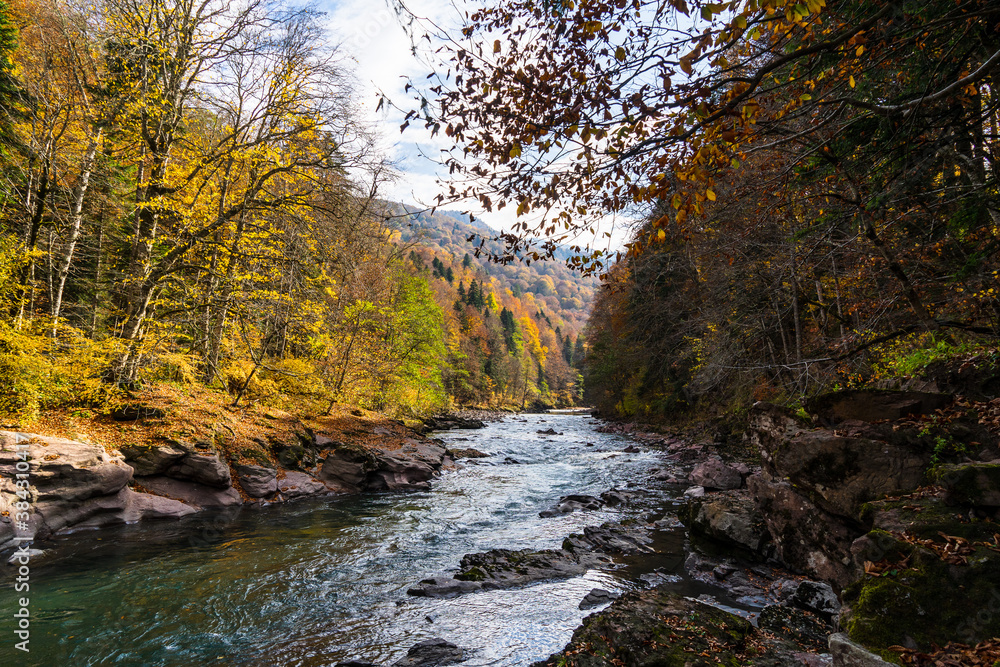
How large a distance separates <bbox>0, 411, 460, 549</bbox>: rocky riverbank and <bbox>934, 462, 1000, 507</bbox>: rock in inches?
444

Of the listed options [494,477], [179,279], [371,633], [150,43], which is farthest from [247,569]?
[150,43]

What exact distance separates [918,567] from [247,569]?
7.82 meters

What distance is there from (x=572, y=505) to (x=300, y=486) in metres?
7.01

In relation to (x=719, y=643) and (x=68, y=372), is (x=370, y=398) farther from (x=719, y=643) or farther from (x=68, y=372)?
(x=719, y=643)

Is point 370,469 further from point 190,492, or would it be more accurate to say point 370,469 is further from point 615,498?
point 615,498

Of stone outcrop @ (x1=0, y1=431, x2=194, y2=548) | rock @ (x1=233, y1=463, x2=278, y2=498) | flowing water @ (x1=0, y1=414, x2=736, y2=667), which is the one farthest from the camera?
rock @ (x1=233, y1=463, x2=278, y2=498)

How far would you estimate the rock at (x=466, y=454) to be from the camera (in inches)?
669

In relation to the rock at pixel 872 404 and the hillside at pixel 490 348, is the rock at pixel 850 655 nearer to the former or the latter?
the rock at pixel 872 404

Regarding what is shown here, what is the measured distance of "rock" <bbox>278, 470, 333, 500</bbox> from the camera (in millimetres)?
10336

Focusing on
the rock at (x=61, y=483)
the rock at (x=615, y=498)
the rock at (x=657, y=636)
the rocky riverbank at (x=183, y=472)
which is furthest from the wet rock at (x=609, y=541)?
the rock at (x=61, y=483)

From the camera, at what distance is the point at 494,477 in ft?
45.8

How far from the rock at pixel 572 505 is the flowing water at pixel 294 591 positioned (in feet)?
1.30

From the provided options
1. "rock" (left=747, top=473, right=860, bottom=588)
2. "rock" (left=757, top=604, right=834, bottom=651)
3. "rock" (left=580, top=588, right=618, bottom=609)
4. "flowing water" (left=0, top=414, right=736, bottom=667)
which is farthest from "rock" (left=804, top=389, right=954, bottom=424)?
"rock" (left=580, top=588, right=618, bottom=609)

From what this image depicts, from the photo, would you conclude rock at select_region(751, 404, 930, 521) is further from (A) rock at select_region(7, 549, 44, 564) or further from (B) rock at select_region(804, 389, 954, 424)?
(A) rock at select_region(7, 549, 44, 564)
